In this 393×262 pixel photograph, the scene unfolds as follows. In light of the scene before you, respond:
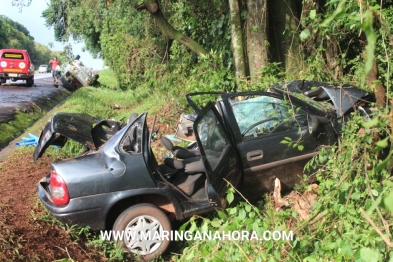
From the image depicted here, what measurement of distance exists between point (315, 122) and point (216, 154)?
1287mm

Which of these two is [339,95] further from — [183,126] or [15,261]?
[15,261]

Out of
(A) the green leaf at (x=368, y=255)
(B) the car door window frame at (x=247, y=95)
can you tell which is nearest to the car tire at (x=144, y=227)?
(B) the car door window frame at (x=247, y=95)

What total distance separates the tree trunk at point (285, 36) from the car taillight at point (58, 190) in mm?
5576

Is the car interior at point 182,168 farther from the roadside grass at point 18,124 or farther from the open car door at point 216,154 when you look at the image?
the roadside grass at point 18,124

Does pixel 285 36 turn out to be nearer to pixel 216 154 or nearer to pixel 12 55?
pixel 216 154

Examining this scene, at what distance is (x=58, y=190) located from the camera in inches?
177

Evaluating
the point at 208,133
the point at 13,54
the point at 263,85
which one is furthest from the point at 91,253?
the point at 13,54

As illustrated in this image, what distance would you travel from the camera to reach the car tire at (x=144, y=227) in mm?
4602

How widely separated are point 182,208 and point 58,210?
4.29 feet

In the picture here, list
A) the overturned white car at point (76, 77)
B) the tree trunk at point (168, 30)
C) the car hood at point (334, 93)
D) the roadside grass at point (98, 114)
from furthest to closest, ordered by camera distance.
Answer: the overturned white car at point (76, 77) < the tree trunk at point (168, 30) < the car hood at point (334, 93) < the roadside grass at point (98, 114)

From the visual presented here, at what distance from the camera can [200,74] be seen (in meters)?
9.41

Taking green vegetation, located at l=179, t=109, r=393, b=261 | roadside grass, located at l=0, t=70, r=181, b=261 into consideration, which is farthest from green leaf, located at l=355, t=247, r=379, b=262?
roadside grass, located at l=0, t=70, r=181, b=261

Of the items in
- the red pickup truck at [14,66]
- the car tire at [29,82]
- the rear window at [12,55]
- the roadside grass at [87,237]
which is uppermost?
the rear window at [12,55]

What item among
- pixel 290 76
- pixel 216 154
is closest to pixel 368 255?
pixel 216 154
